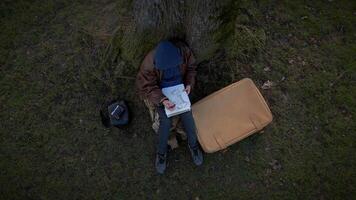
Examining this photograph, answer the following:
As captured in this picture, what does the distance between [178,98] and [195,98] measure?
796mm

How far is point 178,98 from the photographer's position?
172 inches

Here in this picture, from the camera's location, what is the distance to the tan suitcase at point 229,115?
4.63m

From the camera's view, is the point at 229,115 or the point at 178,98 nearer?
the point at 178,98

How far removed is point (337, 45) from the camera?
18.3 ft

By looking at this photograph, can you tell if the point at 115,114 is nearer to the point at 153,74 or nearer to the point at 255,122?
the point at 153,74

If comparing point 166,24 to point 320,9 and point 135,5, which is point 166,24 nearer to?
point 135,5

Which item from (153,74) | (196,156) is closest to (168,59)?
(153,74)

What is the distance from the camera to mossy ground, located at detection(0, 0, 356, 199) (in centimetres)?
475

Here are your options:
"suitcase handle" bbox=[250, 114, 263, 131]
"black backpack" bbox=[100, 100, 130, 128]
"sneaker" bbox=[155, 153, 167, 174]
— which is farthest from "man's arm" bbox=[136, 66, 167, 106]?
"suitcase handle" bbox=[250, 114, 263, 131]

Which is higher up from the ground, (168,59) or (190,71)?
(168,59)

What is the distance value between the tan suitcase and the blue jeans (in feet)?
0.39

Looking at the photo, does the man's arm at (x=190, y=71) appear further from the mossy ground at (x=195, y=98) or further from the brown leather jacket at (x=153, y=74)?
the mossy ground at (x=195, y=98)

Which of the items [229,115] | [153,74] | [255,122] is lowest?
[255,122]

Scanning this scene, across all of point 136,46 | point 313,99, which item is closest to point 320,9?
point 313,99
